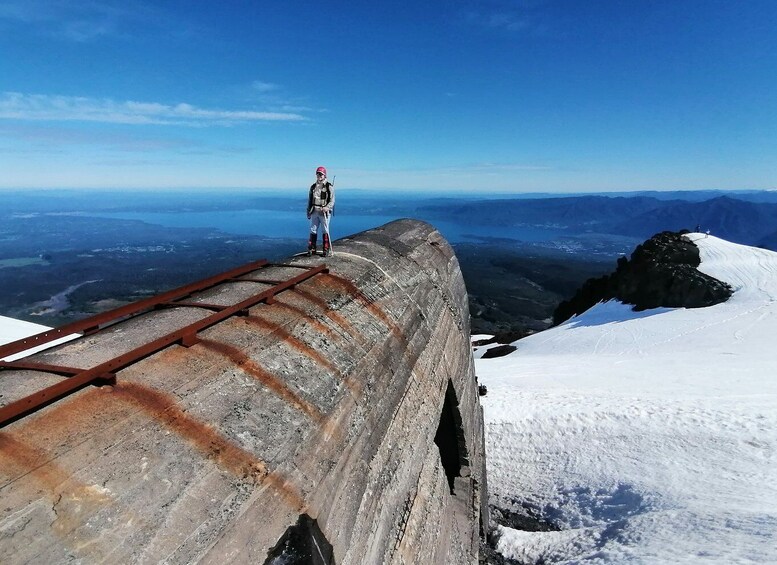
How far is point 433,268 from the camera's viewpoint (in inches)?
412

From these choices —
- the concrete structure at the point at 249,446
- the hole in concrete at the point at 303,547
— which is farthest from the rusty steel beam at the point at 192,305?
the hole in concrete at the point at 303,547

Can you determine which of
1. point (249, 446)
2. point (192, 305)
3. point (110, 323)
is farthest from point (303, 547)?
point (110, 323)

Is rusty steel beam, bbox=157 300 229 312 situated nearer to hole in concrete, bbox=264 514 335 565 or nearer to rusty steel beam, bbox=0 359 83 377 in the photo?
rusty steel beam, bbox=0 359 83 377

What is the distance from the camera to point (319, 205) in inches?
353

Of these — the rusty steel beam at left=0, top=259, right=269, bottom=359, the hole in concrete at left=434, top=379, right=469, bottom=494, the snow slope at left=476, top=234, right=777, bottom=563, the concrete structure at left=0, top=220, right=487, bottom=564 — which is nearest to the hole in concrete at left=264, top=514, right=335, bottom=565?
the concrete structure at left=0, top=220, right=487, bottom=564

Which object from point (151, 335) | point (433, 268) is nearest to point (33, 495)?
point (151, 335)

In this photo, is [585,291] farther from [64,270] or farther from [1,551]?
[64,270]

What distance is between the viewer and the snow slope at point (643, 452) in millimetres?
10734

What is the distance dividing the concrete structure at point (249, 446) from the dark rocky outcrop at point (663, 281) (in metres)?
44.3

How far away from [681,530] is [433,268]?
8516 mm

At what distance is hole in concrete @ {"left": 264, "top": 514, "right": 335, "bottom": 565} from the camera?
3.21m

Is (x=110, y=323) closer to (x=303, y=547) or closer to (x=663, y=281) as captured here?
(x=303, y=547)

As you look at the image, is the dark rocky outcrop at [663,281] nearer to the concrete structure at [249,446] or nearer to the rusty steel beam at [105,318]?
the concrete structure at [249,446]

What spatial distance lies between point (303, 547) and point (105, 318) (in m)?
3.03
